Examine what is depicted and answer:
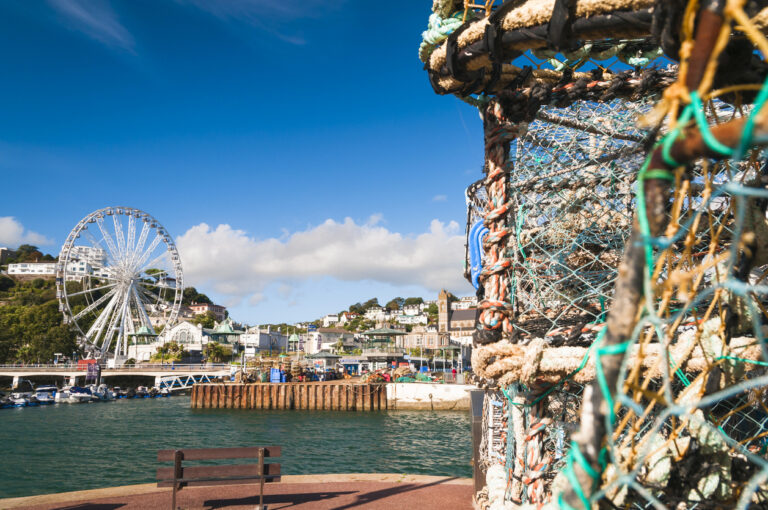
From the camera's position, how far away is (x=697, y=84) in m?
1.54

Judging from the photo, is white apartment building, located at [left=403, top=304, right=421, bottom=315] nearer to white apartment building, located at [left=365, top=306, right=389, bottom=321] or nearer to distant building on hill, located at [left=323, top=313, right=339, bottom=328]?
white apartment building, located at [left=365, top=306, right=389, bottom=321]

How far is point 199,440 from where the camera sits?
2317 centimetres

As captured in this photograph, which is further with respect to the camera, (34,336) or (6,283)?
(6,283)

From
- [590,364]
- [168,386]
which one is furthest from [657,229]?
[168,386]

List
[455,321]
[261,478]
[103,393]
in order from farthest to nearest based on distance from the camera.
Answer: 1. [455,321]
2. [103,393]
3. [261,478]

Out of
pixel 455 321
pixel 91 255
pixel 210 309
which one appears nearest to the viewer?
pixel 91 255

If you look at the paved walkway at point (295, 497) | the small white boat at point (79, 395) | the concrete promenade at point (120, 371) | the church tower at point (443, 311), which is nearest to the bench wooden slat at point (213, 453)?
the paved walkway at point (295, 497)

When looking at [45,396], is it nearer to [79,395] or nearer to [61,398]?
[61,398]

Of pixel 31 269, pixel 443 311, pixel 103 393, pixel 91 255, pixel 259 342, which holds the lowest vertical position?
pixel 103 393

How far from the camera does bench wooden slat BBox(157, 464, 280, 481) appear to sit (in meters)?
7.11

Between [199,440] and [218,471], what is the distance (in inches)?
700

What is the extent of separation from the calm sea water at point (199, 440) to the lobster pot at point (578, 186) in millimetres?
12082

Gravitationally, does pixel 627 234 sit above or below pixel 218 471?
above

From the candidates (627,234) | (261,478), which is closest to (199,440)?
(261,478)
